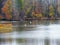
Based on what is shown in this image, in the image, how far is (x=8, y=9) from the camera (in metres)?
12.4

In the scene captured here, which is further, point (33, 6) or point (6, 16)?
point (33, 6)

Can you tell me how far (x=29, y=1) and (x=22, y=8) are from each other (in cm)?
68

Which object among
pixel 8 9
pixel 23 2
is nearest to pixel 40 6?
pixel 23 2

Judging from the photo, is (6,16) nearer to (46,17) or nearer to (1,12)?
(1,12)

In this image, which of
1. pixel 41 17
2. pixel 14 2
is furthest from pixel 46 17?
pixel 14 2

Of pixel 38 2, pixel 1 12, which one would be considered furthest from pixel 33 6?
pixel 1 12

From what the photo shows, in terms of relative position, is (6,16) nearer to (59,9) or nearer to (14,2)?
(14,2)

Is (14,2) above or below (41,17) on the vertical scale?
above

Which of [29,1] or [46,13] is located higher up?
[29,1]

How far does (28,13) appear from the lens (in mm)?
12883

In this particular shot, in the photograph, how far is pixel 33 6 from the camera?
1316 centimetres

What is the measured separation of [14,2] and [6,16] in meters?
1.12

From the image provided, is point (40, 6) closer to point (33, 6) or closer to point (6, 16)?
point (33, 6)

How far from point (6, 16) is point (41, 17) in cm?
236
